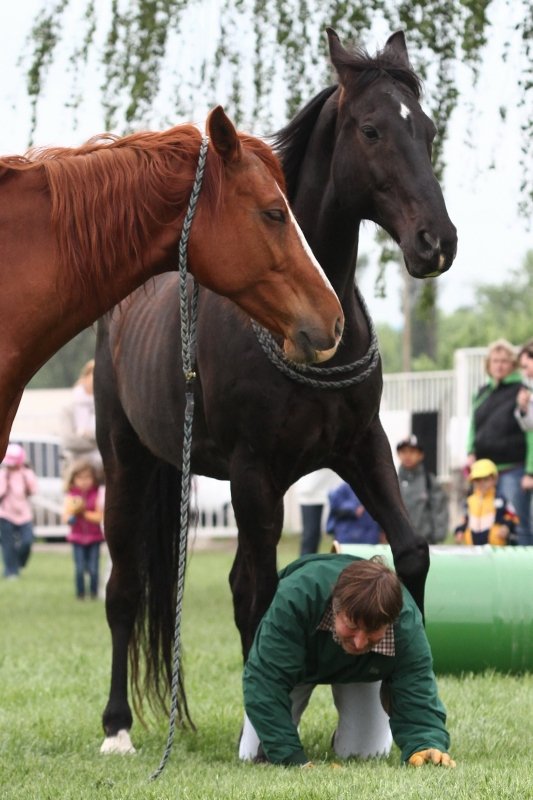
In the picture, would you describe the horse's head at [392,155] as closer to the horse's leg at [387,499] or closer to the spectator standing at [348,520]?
the horse's leg at [387,499]

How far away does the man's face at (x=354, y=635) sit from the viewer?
477 centimetres

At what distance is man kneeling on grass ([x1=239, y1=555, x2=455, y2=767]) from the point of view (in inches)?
190

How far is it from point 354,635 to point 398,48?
2244 millimetres

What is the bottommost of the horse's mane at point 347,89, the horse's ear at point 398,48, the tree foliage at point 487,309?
the horse's mane at point 347,89

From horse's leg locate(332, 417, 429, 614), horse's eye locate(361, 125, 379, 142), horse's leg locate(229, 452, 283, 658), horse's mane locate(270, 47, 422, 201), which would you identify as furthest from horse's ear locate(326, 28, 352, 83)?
horse's leg locate(229, 452, 283, 658)

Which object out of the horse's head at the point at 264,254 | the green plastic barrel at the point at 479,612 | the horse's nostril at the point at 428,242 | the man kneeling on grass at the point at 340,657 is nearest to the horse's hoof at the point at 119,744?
the man kneeling on grass at the point at 340,657

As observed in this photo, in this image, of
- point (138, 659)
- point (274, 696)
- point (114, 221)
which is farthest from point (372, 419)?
point (138, 659)

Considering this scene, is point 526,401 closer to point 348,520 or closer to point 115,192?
point 348,520

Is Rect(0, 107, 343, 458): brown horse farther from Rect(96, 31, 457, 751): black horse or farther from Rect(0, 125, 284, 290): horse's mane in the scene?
Rect(96, 31, 457, 751): black horse

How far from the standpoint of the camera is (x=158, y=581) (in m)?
6.39

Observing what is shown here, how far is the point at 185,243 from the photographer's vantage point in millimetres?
4180

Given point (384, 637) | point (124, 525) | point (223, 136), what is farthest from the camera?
point (124, 525)

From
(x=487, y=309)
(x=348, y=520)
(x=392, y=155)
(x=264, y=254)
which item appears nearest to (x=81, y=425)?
(x=348, y=520)

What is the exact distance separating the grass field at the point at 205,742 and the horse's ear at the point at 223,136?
6.61 feet
